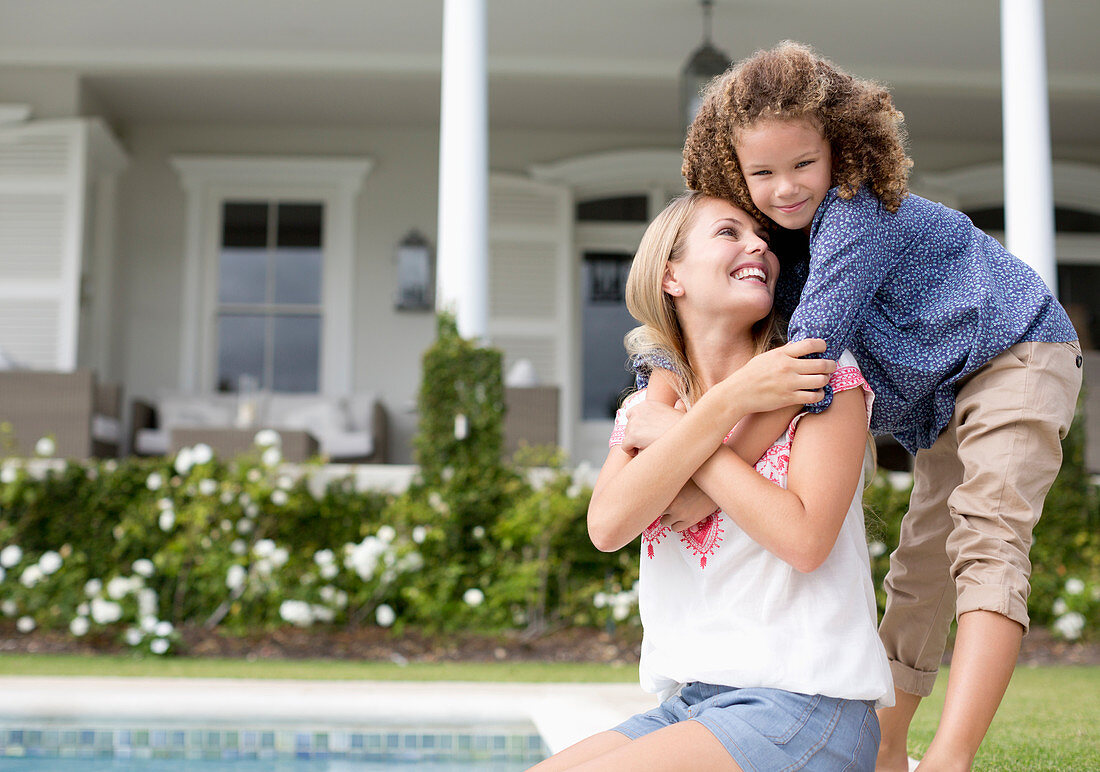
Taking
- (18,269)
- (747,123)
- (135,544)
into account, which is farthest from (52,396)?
(747,123)

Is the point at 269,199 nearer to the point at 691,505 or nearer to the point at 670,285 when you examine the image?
the point at 670,285

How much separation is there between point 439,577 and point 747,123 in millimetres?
3245

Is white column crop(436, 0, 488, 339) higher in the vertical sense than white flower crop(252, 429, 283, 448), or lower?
higher

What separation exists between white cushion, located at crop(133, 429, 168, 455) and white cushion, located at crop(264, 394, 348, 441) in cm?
71

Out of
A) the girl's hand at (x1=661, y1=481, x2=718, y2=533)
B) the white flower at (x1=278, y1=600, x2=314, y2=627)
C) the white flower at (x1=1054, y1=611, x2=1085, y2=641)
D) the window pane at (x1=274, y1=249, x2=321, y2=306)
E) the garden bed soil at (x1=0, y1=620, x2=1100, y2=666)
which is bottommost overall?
the garden bed soil at (x1=0, y1=620, x2=1100, y2=666)

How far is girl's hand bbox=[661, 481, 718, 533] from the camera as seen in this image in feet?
4.48

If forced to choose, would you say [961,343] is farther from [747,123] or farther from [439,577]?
[439,577]

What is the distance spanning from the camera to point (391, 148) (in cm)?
852

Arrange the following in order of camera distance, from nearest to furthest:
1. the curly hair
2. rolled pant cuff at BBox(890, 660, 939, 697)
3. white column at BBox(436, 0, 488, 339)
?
the curly hair, rolled pant cuff at BBox(890, 660, 939, 697), white column at BBox(436, 0, 488, 339)

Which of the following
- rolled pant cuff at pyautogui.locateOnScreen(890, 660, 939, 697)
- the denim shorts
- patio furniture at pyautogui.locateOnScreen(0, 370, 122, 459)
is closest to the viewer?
the denim shorts

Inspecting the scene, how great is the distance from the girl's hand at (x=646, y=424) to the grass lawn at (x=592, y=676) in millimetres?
1272

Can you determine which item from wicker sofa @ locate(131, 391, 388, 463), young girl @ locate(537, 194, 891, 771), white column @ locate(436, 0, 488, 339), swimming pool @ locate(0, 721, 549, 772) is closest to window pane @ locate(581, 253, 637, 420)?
wicker sofa @ locate(131, 391, 388, 463)

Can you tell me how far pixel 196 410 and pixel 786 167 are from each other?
667 cm

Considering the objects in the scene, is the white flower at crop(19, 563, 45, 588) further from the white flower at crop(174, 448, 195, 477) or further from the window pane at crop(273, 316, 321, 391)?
the window pane at crop(273, 316, 321, 391)
